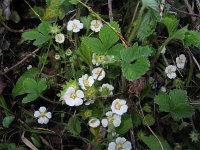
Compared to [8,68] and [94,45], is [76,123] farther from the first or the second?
[8,68]

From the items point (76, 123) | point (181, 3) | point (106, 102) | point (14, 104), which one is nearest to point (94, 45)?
point (106, 102)

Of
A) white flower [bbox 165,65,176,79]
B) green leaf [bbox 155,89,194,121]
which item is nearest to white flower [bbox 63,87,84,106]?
green leaf [bbox 155,89,194,121]

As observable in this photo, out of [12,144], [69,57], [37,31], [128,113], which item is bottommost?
[12,144]

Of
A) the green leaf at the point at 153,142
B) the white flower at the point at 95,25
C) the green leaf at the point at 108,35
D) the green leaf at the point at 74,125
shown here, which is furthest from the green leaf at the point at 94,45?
the green leaf at the point at 153,142

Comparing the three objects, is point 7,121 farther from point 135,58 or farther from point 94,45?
point 135,58

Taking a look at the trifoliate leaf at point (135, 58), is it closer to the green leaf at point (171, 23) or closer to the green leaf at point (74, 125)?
the green leaf at point (171, 23)

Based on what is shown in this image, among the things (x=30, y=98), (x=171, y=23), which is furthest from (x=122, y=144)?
(x=171, y=23)
